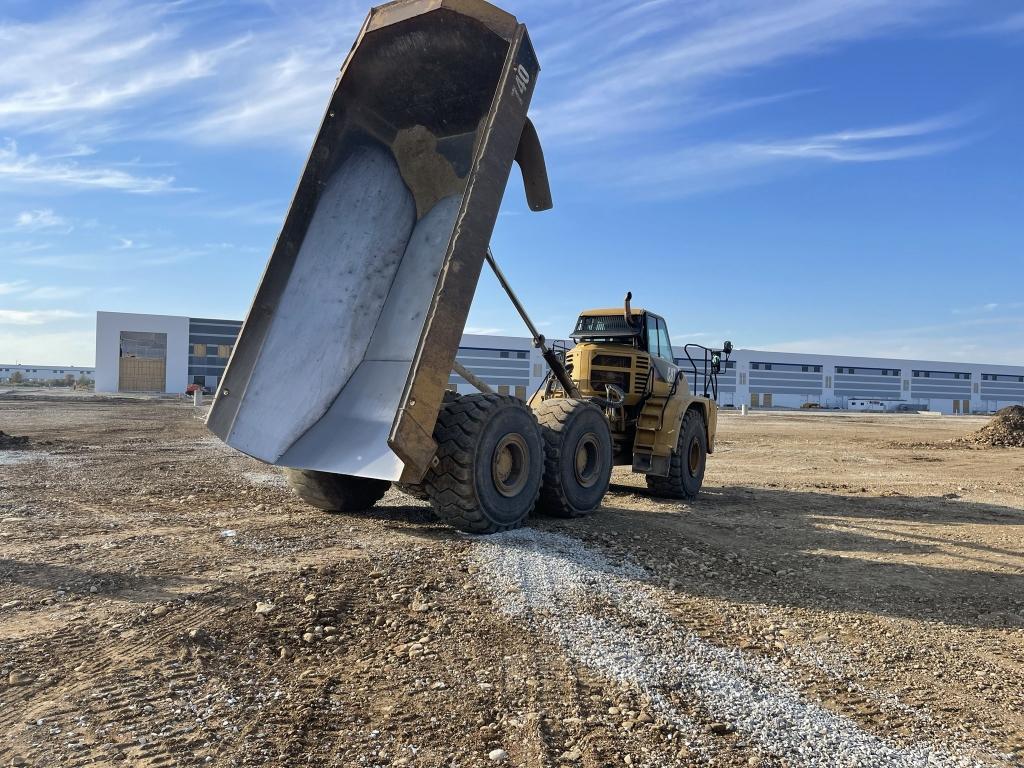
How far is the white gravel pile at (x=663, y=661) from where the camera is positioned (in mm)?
2957

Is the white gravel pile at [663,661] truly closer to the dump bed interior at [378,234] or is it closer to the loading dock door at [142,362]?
the dump bed interior at [378,234]

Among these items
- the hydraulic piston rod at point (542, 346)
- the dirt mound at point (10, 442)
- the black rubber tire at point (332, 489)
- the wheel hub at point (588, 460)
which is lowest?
the dirt mound at point (10, 442)

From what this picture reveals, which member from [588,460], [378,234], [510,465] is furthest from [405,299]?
[588,460]

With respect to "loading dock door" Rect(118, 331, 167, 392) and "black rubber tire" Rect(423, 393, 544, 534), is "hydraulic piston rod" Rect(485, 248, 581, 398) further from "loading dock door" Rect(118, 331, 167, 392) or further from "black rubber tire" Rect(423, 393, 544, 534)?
"loading dock door" Rect(118, 331, 167, 392)

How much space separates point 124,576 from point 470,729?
286 centimetres

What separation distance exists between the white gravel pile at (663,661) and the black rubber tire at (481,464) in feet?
1.24

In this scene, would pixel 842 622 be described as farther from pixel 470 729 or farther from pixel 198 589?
pixel 198 589

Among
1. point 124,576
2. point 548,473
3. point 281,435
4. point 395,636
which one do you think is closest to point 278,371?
point 281,435

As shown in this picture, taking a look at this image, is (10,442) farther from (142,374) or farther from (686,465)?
(142,374)

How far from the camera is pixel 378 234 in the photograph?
6953 millimetres

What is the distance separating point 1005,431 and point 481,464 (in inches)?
853

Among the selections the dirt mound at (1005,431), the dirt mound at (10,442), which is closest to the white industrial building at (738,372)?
the dirt mound at (1005,431)

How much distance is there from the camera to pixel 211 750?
2656 millimetres

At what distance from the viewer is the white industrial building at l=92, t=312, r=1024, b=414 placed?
5703 cm
